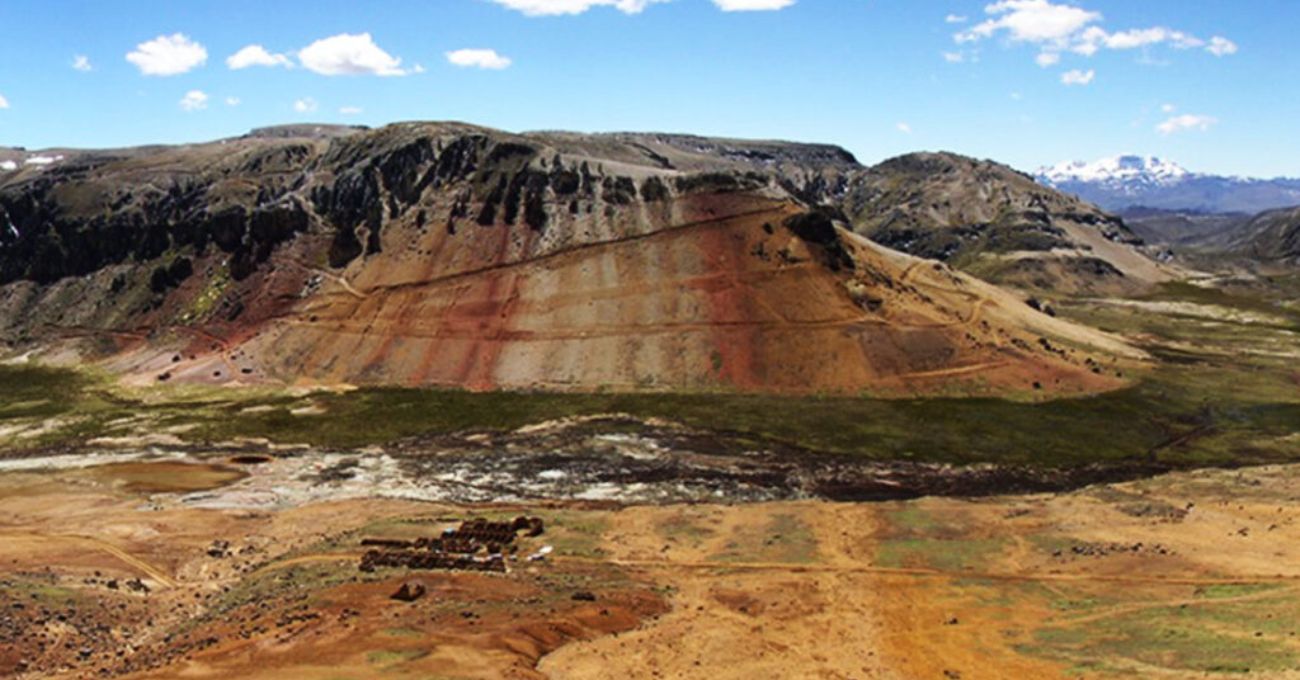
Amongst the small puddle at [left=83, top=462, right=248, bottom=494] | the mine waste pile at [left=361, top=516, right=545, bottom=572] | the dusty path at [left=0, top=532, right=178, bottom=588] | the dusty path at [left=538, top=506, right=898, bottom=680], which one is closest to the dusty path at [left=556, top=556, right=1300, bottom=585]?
the dusty path at [left=538, top=506, right=898, bottom=680]

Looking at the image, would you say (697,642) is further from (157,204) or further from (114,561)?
(157,204)

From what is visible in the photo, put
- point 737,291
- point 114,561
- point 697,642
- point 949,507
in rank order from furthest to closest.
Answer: point 737,291
point 949,507
point 114,561
point 697,642

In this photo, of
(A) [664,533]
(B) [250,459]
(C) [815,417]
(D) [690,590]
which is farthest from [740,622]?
(B) [250,459]

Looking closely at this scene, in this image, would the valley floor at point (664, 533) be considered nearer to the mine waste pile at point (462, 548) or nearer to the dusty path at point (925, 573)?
the dusty path at point (925, 573)

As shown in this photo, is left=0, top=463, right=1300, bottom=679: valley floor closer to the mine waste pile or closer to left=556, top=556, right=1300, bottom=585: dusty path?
left=556, top=556, right=1300, bottom=585: dusty path

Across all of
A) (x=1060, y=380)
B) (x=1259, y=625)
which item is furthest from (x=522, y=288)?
(x=1259, y=625)
